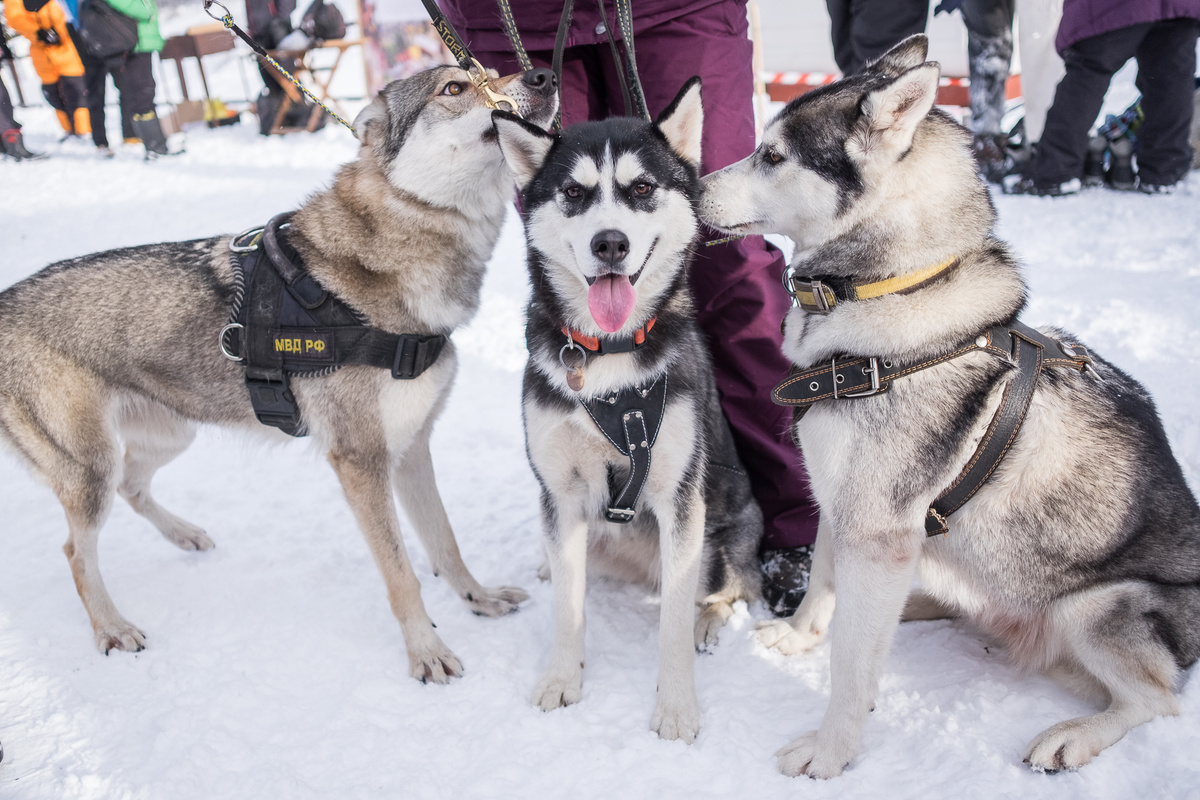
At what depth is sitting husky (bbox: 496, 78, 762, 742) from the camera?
2154 mm

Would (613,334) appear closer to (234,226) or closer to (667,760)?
(667,760)

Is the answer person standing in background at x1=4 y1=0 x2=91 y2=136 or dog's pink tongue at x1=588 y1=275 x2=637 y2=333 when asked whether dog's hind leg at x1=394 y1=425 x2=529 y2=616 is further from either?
person standing in background at x1=4 y1=0 x2=91 y2=136

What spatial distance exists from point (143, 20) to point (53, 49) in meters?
1.40

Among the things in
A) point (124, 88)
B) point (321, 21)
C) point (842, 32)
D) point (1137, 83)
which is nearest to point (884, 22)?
point (842, 32)

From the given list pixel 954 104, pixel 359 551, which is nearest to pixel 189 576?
pixel 359 551

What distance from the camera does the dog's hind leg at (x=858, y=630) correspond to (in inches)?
80.4

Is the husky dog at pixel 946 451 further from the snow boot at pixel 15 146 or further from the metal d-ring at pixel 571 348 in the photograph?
the snow boot at pixel 15 146

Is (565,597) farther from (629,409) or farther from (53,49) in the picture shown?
(53,49)

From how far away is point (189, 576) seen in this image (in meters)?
3.17

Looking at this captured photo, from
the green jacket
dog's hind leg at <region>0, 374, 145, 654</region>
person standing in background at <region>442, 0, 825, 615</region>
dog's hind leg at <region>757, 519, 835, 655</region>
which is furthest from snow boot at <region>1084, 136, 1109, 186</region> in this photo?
the green jacket

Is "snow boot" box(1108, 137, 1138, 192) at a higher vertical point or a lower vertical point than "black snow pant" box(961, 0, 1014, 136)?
lower

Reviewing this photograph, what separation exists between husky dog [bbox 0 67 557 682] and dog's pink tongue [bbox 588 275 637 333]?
0.67 metres

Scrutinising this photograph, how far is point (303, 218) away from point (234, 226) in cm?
545

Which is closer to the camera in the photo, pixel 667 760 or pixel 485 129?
pixel 667 760
